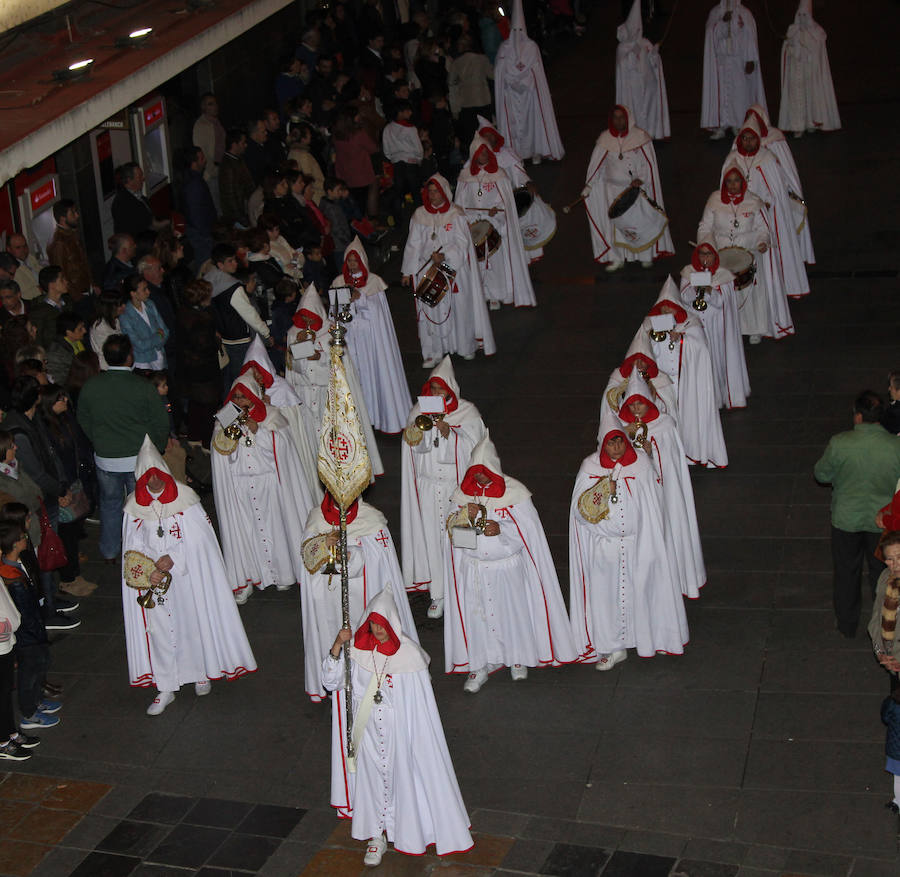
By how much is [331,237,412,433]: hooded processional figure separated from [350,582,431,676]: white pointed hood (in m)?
5.99

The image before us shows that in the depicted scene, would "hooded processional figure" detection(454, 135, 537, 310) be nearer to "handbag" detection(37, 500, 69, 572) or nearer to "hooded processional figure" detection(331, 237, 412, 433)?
"hooded processional figure" detection(331, 237, 412, 433)

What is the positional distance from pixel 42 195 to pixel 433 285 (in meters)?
4.44

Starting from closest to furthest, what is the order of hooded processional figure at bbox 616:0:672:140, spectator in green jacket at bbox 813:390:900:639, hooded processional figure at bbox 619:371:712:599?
1. spectator in green jacket at bbox 813:390:900:639
2. hooded processional figure at bbox 619:371:712:599
3. hooded processional figure at bbox 616:0:672:140

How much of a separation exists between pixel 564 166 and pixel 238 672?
13.0 m

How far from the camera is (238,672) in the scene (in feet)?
34.7

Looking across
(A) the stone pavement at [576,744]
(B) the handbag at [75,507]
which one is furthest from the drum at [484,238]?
(B) the handbag at [75,507]

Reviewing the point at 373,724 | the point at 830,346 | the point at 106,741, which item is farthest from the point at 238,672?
the point at 830,346

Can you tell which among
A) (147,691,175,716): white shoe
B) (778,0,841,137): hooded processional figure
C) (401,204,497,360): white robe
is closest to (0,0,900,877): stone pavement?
(147,691,175,716): white shoe

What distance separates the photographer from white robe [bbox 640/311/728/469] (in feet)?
41.8

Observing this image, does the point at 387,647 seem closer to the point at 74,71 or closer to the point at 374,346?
the point at 374,346

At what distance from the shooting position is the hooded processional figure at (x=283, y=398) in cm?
1161

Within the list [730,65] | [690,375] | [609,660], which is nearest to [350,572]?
[609,660]

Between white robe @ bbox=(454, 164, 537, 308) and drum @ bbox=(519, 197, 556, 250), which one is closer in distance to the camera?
white robe @ bbox=(454, 164, 537, 308)

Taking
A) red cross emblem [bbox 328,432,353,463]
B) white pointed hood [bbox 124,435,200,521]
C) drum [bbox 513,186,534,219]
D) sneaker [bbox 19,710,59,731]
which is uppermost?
drum [bbox 513,186,534,219]
